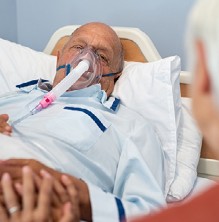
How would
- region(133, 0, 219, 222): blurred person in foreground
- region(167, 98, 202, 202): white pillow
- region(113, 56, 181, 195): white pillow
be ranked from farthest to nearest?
region(113, 56, 181, 195): white pillow, region(167, 98, 202, 202): white pillow, region(133, 0, 219, 222): blurred person in foreground

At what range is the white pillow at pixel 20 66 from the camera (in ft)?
6.15

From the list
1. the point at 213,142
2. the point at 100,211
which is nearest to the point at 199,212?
the point at 213,142

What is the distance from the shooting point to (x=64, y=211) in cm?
86

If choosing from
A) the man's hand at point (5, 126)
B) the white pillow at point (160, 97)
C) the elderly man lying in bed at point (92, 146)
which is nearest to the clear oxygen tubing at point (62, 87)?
the elderly man lying in bed at point (92, 146)

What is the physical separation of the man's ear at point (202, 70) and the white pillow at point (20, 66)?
1429mm

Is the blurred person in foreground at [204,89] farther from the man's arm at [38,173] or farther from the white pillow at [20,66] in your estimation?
the white pillow at [20,66]

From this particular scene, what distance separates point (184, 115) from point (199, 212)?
48.9 inches

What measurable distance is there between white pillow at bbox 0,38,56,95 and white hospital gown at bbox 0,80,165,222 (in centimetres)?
35

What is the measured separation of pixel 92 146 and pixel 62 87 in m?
0.32

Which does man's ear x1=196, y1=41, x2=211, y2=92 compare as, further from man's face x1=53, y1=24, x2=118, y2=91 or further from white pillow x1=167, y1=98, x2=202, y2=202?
man's face x1=53, y1=24, x2=118, y2=91

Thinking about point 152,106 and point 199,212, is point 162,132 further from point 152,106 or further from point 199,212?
point 199,212


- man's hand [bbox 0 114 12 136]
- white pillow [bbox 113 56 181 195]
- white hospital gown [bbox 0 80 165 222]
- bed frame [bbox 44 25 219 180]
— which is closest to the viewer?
white hospital gown [bbox 0 80 165 222]

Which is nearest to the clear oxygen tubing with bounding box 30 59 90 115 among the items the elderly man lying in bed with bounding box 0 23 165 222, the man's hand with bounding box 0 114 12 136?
the elderly man lying in bed with bounding box 0 23 165 222

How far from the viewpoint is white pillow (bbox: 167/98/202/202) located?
56.4 inches
